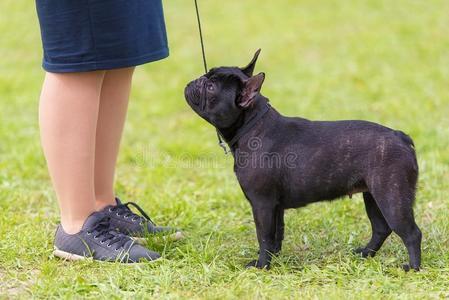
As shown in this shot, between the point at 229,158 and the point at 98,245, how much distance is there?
2259 millimetres

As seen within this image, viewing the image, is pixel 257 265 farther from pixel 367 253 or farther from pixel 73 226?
pixel 73 226

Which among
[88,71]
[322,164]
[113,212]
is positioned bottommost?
[113,212]

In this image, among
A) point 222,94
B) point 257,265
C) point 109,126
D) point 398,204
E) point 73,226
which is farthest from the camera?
point 109,126

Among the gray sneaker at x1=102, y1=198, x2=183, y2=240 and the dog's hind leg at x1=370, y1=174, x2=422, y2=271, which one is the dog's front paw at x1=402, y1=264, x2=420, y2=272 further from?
the gray sneaker at x1=102, y1=198, x2=183, y2=240

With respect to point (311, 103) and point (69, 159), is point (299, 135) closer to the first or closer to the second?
point (69, 159)

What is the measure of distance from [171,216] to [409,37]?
5988 mm

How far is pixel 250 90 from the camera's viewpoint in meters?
3.50

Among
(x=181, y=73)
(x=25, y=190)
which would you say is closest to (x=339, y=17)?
(x=181, y=73)

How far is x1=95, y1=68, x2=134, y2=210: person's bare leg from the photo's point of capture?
388 centimetres

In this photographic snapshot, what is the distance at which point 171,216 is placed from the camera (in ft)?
15.0

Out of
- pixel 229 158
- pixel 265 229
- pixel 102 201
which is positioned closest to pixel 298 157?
pixel 265 229

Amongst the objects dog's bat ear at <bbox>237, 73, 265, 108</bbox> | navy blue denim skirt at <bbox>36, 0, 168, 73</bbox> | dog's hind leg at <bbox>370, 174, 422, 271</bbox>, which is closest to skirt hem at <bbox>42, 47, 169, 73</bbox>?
navy blue denim skirt at <bbox>36, 0, 168, 73</bbox>

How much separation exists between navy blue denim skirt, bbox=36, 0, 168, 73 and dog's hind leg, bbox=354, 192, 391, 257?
1.43 m

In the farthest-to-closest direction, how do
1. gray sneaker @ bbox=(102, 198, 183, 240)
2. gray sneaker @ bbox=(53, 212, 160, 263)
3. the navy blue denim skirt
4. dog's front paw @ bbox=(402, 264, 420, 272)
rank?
gray sneaker @ bbox=(102, 198, 183, 240) → gray sneaker @ bbox=(53, 212, 160, 263) → dog's front paw @ bbox=(402, 264, 420, 272) → the navy blue denim skirt
